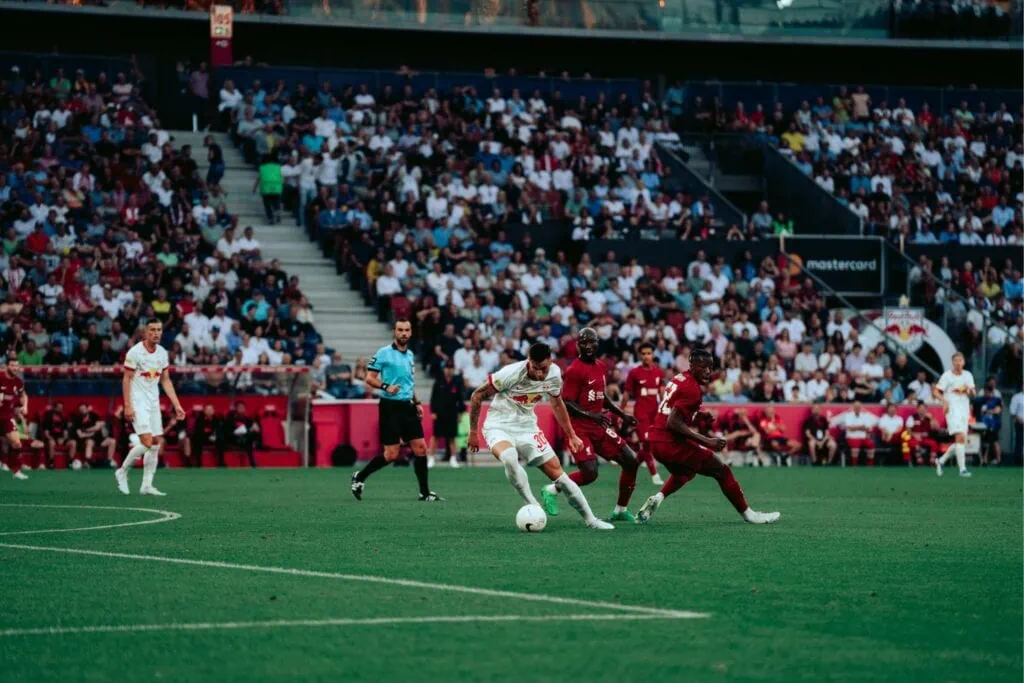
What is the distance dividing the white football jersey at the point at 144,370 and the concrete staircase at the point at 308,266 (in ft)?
41.0

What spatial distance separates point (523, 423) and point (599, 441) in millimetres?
2632

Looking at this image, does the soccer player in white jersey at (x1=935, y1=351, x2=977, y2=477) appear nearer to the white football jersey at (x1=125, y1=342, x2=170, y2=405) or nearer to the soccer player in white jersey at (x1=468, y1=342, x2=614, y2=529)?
the white football jersey at (x1=125, y1=342, x2=170, y2=405)

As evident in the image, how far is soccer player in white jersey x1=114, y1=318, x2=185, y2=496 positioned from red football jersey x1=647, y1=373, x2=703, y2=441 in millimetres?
7650

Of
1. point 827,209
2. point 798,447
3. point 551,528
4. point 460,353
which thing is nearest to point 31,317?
point 460,353

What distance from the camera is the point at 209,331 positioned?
31.3 metres

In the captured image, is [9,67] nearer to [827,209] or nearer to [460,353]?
[460,353]

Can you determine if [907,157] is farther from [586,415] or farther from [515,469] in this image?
[515,469]

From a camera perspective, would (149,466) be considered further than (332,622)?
Yes

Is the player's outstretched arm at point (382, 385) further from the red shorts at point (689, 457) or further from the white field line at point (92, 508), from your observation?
the red shorts at point (689, 457)

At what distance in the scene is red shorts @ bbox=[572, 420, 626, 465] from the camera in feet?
56.5

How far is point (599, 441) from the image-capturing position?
57.1 feet

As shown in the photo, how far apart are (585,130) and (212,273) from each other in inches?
513

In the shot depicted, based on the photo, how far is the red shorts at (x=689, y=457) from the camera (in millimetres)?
14953

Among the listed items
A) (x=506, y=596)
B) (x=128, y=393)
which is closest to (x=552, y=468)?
(x=506, y=596)
